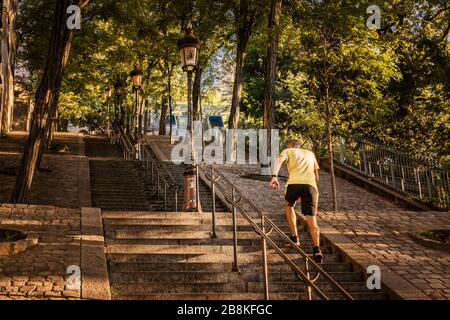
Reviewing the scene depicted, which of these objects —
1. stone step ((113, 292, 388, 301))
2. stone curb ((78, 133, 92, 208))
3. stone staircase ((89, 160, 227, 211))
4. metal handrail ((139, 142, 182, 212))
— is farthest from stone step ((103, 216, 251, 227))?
stone curb ((78, 133, 92, 208))

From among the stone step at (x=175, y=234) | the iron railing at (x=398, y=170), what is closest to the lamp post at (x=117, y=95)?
the iron railing at (x=398, y=170)

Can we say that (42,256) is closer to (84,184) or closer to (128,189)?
(128,189)

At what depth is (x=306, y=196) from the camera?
733 centimetres

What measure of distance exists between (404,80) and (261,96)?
918 cm

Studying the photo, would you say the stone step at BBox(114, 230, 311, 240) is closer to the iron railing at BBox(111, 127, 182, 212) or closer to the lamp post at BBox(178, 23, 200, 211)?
the lamp post at BBox(178, 23, 200, 211)

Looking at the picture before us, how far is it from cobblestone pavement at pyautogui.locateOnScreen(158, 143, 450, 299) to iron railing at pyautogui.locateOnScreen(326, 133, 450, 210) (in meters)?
0.88

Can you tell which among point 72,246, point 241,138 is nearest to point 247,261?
point 72,246

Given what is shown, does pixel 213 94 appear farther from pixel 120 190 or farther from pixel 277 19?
pixel 120 190

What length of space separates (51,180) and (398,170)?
12.1 metres

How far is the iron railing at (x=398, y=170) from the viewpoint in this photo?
13.5 metres

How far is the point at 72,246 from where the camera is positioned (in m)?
6.96

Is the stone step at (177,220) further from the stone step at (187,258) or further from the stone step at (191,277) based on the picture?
the stone step at (191,277)

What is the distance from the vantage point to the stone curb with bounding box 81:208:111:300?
17.1 ft

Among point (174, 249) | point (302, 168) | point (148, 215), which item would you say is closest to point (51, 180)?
point (148, 215)
